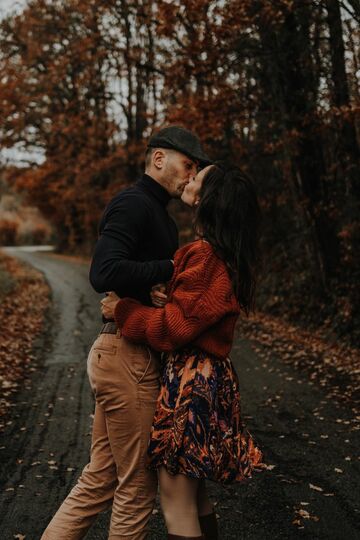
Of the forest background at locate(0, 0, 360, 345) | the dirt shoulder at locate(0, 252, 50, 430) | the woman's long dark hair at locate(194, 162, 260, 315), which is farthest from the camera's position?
the forest background at locate(0, 0, 360, 345)

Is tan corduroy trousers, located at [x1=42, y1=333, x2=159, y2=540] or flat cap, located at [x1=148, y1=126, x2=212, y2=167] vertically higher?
flat cap, located at [x1=148, y1=126, x2=212, y2=167]

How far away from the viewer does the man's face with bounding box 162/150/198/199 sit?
9.68 ft

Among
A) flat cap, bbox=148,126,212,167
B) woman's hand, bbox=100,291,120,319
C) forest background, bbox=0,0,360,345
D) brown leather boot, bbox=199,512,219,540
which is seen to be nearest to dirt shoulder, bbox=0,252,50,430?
brown leather boot, bbox=199,512,219,540

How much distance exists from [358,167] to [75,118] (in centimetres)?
1501

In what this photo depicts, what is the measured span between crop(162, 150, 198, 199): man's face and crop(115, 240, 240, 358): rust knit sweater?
37cm

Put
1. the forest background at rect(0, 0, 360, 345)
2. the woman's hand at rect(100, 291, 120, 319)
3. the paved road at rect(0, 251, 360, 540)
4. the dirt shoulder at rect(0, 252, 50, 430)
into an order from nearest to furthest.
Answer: the woman's hand at rect(100, 291, 120, 319), the paved road at rect(0, 251, 360, 540), the dirt shoulder at rect(0, 252, 50, 430), the forest background at rect(0, 0, 360, 345)

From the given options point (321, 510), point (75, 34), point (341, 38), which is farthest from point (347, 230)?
point (75, 34)

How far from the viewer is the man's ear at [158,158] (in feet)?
9.70

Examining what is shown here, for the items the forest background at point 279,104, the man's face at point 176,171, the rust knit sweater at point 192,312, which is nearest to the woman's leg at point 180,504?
the rust knit sweater at point 192,312

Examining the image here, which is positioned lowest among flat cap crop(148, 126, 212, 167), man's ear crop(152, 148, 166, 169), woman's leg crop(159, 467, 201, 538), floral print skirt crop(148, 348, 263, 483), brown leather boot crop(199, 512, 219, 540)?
brown leather boot crop(199, 512, 219, 540)

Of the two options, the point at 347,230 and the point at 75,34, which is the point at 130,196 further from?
the point at 75,34

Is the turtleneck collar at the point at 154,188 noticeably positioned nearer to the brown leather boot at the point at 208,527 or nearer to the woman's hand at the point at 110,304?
the woman's hand at the point at 110,304

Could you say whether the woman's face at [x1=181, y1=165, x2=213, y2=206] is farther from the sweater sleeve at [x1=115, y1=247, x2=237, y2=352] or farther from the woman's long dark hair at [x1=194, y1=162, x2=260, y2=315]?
the sweater sleeve at [x1=115, y1=247, x2=237, y2=352]

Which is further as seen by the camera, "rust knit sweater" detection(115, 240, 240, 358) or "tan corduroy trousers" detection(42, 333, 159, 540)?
"tan corduroy trousers" detection(42, 333, 159, 540)
